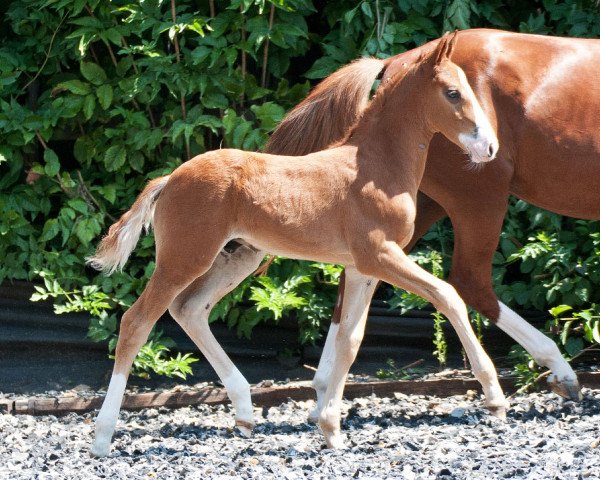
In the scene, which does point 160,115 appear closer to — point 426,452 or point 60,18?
point 60,18

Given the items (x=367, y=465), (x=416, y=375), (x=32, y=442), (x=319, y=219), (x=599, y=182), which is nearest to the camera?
(x=367, y=465)

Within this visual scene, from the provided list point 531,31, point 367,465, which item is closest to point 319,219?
point 367,465

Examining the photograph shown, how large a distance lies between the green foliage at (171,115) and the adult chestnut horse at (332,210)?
1518mm

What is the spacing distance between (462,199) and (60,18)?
9.41ft

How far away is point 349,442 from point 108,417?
3.43 feet

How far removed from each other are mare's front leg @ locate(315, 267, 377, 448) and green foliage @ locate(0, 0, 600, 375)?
1.29 metres

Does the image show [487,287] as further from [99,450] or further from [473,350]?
[99,450]

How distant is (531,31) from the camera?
6477 mm

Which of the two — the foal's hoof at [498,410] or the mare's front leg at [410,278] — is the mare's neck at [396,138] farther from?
the foal's hoof at [498,410]

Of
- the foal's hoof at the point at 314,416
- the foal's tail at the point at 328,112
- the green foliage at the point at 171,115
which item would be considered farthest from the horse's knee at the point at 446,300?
the green foliage at the point at 171,115

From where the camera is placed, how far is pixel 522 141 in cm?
538

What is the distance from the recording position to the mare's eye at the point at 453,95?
14.8 feet

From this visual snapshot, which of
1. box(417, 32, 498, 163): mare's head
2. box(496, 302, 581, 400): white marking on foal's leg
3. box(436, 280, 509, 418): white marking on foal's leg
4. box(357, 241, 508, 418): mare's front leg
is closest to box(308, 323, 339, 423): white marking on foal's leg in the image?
box(496, 302, 581, 400): white marking on foal's leg

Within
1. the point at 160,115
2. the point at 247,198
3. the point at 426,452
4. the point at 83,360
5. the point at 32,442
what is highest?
the point at 247,198
